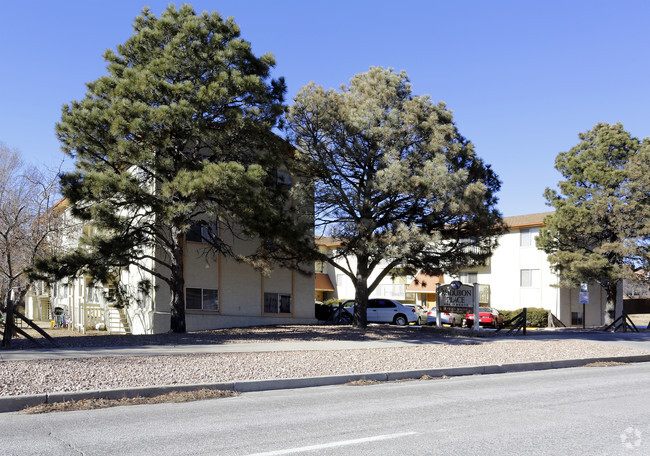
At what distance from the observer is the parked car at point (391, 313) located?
33594mm

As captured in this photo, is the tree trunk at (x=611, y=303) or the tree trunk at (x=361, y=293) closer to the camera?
the tree trunk at (x=361, y=293)

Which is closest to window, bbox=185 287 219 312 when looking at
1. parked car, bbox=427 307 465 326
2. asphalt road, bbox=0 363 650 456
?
parked car, bbox=427 307 465 326

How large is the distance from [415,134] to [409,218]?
3.18 metres

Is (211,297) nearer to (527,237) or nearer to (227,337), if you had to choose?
(227,337)

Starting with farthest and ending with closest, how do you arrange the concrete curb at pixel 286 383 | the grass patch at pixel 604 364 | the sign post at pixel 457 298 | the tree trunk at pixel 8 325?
the sign post at pixel 457 298 → the grass patch at pixel 604 364 → the tree trunk at pixel 8 325 → the concrete curb at pixel 286 383

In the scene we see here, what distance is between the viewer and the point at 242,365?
473 inches

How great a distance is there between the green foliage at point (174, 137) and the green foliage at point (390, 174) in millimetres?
2542

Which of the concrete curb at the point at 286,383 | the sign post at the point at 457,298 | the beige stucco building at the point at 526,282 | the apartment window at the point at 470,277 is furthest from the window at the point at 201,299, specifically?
the apartment window at the point at 470,277

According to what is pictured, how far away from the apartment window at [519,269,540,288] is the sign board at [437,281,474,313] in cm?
1757

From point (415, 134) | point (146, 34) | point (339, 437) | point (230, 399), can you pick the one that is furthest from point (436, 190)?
point (339, 437)

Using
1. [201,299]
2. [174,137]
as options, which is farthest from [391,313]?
[174,137]

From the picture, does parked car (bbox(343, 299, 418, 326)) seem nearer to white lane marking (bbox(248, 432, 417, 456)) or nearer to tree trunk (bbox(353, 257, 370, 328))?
tree trunk (bbox(353, 257, 370, 328))

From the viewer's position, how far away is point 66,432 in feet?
22.7

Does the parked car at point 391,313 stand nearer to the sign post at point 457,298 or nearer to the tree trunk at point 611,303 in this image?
the sign post at point 457,298
